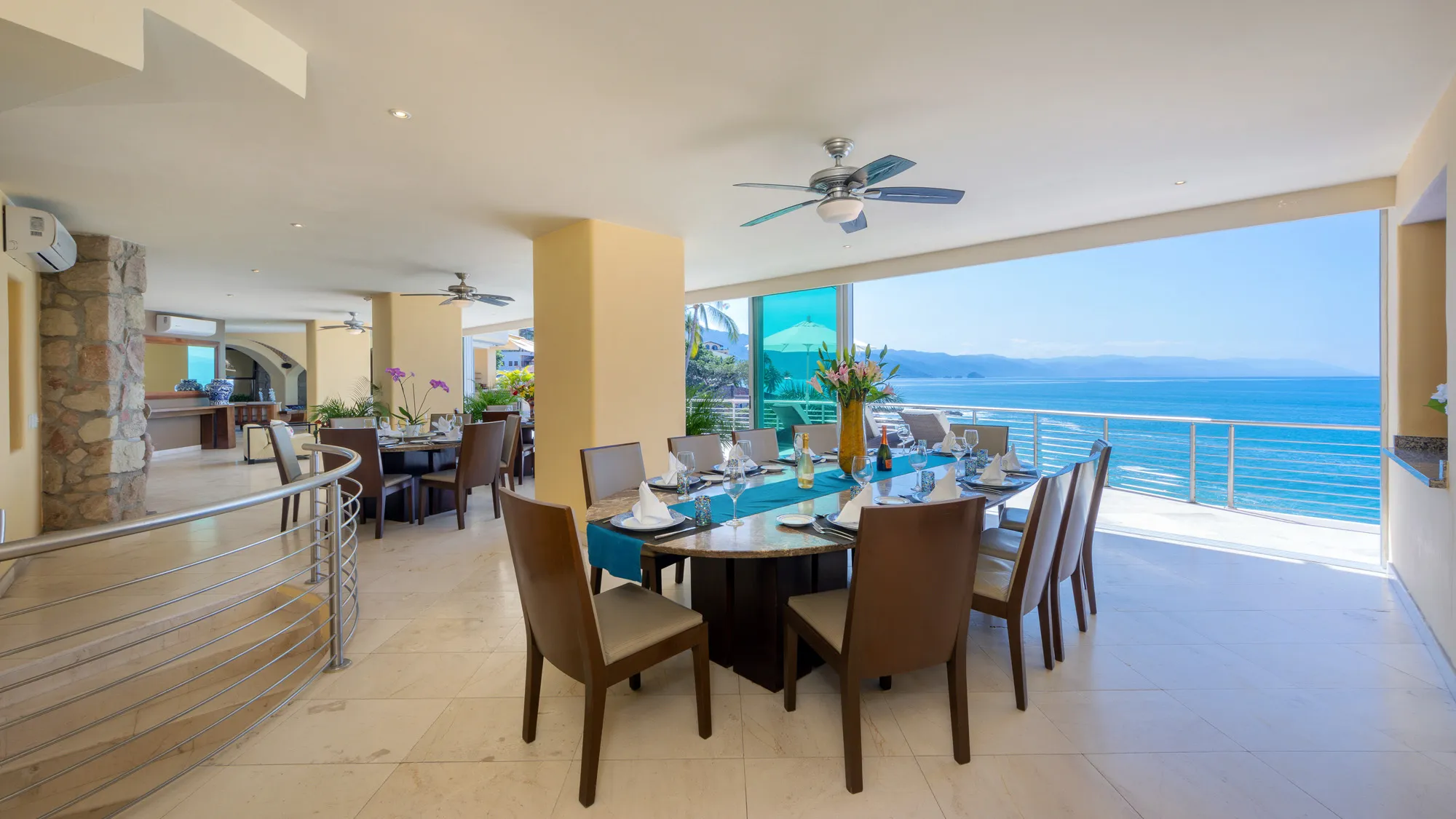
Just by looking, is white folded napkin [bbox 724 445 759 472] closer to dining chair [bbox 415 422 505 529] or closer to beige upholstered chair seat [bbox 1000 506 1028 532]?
beige upholstered chair seat [bbox 1000 506 1028 532]

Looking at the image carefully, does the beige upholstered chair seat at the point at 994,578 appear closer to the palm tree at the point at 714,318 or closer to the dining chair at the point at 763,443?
the dining chair at the point at 763,443

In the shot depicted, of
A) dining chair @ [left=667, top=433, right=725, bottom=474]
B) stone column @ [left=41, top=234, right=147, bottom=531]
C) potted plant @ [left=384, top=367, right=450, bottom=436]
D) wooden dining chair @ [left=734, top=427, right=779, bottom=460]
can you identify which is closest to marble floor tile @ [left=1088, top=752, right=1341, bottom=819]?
dining chair @ [left=667, top=433, right=725, bottom=474]

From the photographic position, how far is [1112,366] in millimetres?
16109

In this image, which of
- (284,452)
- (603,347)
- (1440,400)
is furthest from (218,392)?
(1440,400)

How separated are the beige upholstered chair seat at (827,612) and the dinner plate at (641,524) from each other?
1.70 feet

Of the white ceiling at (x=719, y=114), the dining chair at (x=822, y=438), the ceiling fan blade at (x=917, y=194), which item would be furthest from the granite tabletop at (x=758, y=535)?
the white ceiling at (x=719, y=114)

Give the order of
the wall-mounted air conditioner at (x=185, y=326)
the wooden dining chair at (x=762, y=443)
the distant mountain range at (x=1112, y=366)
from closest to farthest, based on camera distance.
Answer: the wooden dining chair at (x=762, y=443), the wall-mounted air conditioner at (x=185, y=326), the distant mountain range at (x=1112, y=366)

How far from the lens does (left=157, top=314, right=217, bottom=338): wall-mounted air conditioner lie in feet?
29.6

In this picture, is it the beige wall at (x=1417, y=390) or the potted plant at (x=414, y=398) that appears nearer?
the beige wall at (x=1417, y=390)

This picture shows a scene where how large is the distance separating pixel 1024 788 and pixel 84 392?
23.1 feet

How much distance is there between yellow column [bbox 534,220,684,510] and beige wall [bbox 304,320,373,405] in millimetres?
7034

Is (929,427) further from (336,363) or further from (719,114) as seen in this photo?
(336,363)

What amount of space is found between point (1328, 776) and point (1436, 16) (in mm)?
2616

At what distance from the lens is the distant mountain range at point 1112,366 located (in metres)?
11.2
